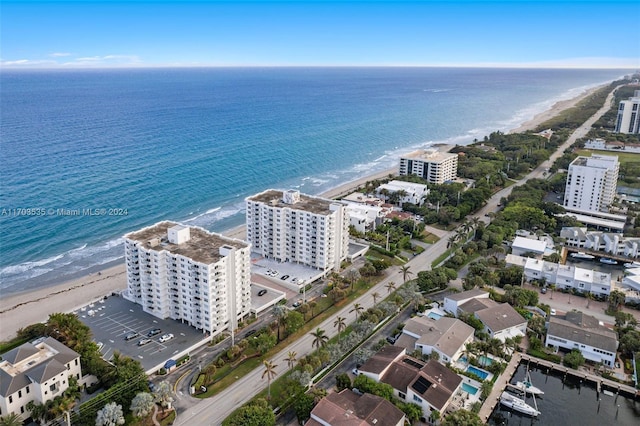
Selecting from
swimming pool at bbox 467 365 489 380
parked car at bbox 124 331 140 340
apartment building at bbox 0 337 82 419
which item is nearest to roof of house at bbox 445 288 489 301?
swimming pool at bbox 467 365 489 380

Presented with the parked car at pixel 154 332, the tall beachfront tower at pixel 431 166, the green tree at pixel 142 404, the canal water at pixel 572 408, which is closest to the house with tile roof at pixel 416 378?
the canal water at pixel 572 408

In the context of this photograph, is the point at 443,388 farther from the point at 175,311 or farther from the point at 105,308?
the point at 105,308

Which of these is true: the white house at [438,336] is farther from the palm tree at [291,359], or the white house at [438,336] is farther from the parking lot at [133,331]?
the parking lot at [133,331]

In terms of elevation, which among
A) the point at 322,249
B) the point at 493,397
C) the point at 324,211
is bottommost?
the point at 493,397

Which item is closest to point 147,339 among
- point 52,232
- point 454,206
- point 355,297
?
point 355,297

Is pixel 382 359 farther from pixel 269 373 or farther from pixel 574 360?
pixel 574 360
